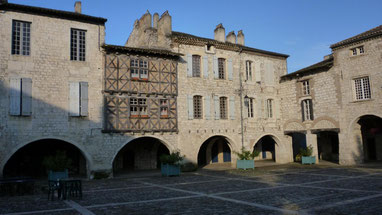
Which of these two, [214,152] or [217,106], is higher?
[217,106]

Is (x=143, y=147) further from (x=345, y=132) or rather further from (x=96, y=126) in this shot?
(x=345, y=132)

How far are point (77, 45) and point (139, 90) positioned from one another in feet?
13.3

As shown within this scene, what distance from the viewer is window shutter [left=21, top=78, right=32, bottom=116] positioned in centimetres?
1452

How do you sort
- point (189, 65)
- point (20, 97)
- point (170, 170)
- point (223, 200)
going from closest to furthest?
point (223, 200) < point (20, 97) < point (170, 170) < point (189, 65)

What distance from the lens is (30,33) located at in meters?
15.1

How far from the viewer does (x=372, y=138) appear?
23.2 metres

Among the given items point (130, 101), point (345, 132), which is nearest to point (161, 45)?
point (130, 101)

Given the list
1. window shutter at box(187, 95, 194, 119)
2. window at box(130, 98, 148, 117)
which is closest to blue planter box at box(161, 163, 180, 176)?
window at box(130, 98, 148, 117)

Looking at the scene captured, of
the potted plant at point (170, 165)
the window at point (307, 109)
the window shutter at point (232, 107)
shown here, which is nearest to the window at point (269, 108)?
the window at point (307, 109)

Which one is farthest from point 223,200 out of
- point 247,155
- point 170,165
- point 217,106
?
point 217,106

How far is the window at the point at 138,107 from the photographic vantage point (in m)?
17.1

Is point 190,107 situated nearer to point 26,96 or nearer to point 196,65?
point 196,65

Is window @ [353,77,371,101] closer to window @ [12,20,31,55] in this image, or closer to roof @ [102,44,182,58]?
roof @ [102,44,182,58]

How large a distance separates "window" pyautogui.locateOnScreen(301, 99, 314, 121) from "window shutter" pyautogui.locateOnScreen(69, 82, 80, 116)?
15287 mm
